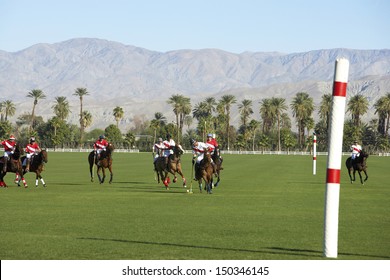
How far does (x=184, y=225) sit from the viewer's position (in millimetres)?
17625

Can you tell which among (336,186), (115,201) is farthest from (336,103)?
(115,201)

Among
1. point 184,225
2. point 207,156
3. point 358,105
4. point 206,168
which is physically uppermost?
point 358,105

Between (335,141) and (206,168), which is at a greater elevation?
(335,141)

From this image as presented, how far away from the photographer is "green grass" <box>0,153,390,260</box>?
43.0 feet

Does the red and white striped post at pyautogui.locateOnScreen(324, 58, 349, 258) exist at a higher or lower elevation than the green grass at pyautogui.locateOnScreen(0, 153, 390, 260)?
higher

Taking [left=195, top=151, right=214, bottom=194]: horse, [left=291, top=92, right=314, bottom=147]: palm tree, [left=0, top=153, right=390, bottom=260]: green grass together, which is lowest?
[left=0, top=153, right=390, bottom=260]: green grass

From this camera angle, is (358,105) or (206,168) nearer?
(206,168)

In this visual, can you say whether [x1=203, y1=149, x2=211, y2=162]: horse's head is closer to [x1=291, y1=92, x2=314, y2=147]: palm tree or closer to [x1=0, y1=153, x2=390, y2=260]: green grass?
[x1=0, y1=153, x2=390, y2=260]: green grass

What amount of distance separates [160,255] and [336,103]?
3810 millimetres

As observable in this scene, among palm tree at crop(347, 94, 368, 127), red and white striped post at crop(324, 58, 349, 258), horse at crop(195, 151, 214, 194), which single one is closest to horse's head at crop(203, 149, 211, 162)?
horse at crop(195, 151, 214, 194)

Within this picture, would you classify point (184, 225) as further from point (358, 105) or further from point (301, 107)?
point (301, 107)

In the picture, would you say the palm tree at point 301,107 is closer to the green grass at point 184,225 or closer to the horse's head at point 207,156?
the green grass at point 184,225

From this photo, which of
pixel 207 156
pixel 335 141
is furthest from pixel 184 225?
pixel 207 156

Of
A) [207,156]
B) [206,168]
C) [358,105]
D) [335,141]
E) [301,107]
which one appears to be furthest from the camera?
[301,107]
